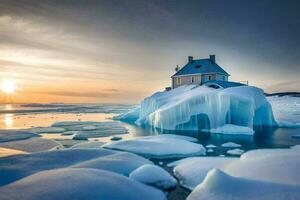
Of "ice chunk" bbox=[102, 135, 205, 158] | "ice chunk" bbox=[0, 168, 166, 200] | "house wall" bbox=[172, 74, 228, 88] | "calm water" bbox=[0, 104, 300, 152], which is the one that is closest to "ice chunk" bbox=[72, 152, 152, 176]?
"ice chunk" bbox=[0, 168, 166, 200]

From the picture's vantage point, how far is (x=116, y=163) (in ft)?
36.7

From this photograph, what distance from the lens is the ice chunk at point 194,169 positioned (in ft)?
34.0

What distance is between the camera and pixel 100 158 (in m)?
11.8

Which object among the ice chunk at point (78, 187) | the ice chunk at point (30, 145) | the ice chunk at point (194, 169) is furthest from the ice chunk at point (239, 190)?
the ice chunk at point (30, 145)

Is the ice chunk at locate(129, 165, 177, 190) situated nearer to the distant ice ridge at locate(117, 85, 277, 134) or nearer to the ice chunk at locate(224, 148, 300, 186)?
the ice chunk at locate(224, 148, 300, 186)

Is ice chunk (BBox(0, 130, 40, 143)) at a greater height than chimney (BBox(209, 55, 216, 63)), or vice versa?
chimney (BBox(209, 55, 216, 63))

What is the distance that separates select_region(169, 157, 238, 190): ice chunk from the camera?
10.4 m

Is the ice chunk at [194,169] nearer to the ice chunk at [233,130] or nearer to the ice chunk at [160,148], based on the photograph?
the ice chunk at [160,148]

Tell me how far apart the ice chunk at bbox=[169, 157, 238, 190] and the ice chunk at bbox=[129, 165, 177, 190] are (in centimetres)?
59

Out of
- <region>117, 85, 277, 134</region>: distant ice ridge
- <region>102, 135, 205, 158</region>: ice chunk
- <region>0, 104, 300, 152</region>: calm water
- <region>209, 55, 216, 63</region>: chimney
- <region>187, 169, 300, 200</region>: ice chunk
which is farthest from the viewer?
<region>209, 55, 216, 63</region>: chimney

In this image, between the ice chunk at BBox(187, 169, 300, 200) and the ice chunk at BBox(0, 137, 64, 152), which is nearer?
the ice chunk at BBox(187, 169, 300, 200)

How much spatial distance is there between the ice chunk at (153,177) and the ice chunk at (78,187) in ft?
1.77

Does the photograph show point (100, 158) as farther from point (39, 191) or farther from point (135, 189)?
point (39, 191)

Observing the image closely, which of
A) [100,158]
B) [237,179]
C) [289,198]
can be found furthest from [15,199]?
[289,198]
